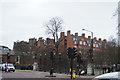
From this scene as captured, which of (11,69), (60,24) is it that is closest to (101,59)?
(60,24)

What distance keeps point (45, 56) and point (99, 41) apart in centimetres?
6516

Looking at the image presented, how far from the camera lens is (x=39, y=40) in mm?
126312

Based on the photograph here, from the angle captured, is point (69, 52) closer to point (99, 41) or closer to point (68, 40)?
point (68, 40)

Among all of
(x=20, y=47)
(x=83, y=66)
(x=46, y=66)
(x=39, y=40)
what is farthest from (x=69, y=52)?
(x=39, y=40)

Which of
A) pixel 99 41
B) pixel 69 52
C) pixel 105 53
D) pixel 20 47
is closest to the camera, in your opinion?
pixel 69 52

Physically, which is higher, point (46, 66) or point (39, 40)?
point (39, 40)

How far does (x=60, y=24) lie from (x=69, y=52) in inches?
1562

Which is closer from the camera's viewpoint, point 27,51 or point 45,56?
point 45,56

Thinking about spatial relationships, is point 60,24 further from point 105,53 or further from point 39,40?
point 39,40

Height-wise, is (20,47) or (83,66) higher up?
(20,47)

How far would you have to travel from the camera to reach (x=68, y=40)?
105 metres

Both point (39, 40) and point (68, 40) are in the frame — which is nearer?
A: point (68, 40)

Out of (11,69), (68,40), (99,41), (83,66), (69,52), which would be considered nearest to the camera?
(69,52)

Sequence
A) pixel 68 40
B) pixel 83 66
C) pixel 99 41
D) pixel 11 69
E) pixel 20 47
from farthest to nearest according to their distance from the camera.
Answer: pixel 99 41 → pixel 68 40 → pixel 20 47 → pixel 83 66 → pixel 11 69
